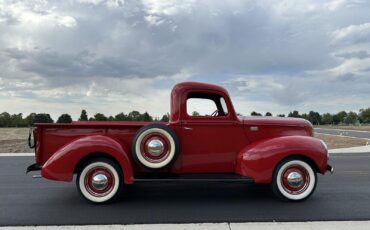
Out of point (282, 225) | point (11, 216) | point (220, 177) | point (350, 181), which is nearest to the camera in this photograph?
point (282, 225)

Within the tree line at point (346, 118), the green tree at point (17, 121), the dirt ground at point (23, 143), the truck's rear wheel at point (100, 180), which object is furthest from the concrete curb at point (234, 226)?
the tree line at point (346, 118)

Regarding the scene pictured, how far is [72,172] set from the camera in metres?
6.68

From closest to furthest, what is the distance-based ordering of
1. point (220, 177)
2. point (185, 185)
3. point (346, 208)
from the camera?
point (346, 208), point (220, 177), point (185, 185)

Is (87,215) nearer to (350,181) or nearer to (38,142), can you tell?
(38,142)

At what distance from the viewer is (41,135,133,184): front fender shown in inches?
261

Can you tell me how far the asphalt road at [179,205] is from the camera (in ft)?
19.3

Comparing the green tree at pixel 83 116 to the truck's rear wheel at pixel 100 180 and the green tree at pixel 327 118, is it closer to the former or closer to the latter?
the truck's rear wheel at pixel 100 180

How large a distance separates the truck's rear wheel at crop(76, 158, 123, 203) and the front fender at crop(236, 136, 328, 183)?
83.1 inches

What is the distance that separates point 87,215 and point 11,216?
1.12m

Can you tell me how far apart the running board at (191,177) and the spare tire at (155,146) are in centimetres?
Answer: 27

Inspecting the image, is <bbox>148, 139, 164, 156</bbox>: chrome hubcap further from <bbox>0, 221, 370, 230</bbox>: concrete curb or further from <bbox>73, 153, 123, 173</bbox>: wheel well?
<bbox>0, 221, 370, 230</bbox>: concrete curb

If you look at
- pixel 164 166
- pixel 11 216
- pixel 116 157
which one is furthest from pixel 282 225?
pixel 11 216

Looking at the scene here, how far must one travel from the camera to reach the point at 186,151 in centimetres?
712

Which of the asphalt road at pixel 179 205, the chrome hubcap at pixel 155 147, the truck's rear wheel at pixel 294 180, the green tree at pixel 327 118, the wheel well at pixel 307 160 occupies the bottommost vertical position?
the asphalt road at pixel 179 205
